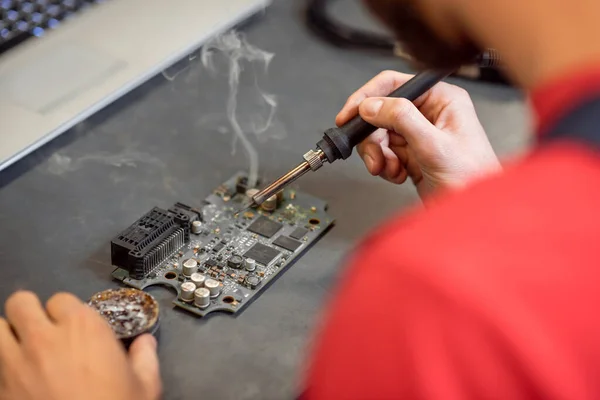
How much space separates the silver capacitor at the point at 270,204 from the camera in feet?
3.44

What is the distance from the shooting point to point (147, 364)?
2.71 ft

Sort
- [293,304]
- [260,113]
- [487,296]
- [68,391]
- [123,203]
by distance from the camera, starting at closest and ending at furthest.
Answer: [487,296] → [68,391] → [293,304] → [123,203] → [260,113]

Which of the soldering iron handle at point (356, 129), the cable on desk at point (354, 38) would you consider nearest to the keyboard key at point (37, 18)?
the cable on desk at point (354, 38)

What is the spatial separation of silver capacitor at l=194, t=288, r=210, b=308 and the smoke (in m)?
0.23

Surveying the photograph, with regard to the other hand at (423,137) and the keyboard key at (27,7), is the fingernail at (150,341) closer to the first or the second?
the other hand at (423,137)

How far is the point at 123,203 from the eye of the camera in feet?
3.52

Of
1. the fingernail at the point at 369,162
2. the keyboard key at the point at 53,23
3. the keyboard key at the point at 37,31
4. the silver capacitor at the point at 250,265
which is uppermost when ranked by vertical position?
the fingernail at the point at 369,162

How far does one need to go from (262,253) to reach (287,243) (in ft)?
0.12

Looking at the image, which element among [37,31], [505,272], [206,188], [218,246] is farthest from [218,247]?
[505,272]

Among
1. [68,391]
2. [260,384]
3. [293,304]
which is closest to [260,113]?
[293,304]

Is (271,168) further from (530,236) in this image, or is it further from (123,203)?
(530,236)

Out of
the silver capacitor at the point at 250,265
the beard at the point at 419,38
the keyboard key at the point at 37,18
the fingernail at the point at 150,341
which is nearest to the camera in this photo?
the beard at the point at 419,38

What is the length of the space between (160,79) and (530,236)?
0.98m

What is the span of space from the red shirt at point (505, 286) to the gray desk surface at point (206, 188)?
456 millimetres
